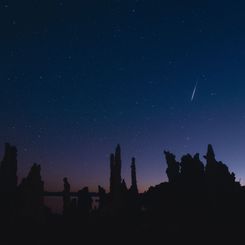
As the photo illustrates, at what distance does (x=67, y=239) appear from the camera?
3825 centimetres

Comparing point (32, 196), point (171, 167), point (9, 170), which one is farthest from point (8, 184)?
point (171, 167)

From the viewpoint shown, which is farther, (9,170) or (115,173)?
(115,173)

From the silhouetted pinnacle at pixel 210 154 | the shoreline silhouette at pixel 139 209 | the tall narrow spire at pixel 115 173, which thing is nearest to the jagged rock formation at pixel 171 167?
the shoreline silhouette at pixel 139 209

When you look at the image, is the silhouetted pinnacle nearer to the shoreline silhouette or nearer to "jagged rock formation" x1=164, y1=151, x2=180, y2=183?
the shoreline silhouette

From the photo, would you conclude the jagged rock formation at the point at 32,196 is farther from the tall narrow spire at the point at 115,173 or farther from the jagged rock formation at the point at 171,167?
the jagged rock formation at the point at 171,167

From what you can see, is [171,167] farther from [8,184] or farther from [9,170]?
[8,184]

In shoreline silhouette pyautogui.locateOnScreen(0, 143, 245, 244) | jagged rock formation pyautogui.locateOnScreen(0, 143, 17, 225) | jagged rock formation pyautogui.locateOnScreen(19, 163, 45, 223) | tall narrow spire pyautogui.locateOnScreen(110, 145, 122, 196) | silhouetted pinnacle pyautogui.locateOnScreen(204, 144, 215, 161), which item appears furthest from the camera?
tall narrow spire pyautogui.locateOnScreen(110, 145, 122, 196)

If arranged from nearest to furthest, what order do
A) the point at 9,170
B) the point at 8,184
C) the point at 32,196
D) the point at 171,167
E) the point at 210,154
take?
the point at 32,196 → the point at 8,184 → the point at 9,170 → the point at 210,154 → the point at 171,167

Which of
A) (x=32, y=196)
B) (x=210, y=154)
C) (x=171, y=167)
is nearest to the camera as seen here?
(x=32, y=196)

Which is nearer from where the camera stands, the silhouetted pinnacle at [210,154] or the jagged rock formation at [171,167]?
the silhouetted pinnacle at [210,154]

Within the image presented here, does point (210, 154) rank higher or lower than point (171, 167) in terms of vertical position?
higher

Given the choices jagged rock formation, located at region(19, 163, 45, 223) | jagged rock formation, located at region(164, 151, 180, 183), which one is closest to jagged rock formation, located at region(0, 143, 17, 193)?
jagged rock formation, located at region(19, 163, 45, 223)

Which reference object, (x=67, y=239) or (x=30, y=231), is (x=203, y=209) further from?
(x=30, y=231)

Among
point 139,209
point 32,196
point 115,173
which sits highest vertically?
point 115,173
